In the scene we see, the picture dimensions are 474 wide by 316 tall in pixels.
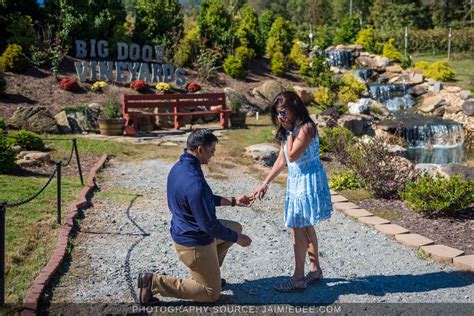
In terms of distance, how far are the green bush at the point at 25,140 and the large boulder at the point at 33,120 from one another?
240 cm

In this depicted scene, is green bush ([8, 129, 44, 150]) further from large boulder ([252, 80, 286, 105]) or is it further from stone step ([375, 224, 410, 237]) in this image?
large boulder ([252, 80, 286, 105])

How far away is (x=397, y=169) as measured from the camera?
25.8 ft

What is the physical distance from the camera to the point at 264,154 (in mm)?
10750

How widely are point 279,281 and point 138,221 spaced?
2.39 metres

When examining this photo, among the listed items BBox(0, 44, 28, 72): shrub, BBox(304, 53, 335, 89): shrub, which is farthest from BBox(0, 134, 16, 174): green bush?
BBox(304, 53, 335, 89): shrub

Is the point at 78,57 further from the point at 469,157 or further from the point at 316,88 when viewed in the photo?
the point at 469,157

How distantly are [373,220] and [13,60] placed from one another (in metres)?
13.3

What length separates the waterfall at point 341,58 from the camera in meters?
26.9

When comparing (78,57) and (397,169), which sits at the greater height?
(78,57)

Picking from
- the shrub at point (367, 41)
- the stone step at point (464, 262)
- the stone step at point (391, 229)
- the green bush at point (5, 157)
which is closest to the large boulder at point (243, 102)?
the green bush at point (5, 157)

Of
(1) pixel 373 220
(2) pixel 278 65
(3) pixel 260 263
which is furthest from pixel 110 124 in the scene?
(2) pixel 278 65

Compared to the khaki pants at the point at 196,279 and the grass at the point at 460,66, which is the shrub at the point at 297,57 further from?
the khaki pants at the point at 196,279

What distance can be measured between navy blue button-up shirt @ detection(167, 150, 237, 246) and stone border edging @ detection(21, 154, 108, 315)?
118 cm

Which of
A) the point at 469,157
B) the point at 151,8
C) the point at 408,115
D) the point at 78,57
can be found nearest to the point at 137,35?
the point at 151,8
